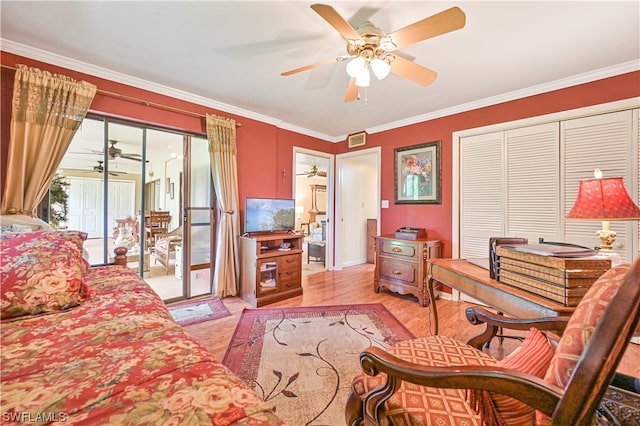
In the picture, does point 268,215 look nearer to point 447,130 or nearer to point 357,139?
point 357,139

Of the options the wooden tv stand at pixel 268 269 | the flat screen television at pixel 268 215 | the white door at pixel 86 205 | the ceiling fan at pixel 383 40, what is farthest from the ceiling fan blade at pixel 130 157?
the ceiling fan at pixel 383 40

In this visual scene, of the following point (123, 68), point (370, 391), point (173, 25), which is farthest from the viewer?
point (123, 68)

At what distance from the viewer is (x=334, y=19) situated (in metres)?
1.41

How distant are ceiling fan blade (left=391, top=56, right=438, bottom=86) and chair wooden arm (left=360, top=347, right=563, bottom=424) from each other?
185cm

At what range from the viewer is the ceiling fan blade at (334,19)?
1.30 meters

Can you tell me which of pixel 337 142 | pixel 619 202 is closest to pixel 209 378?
pixel 619 202

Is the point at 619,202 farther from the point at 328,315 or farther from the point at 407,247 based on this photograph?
the point at 328,315

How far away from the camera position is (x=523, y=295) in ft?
3.99

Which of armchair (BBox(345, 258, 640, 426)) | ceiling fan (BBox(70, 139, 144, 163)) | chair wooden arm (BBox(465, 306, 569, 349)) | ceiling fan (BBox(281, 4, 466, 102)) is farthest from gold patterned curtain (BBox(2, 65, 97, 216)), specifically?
chair wooden arm (BBox(465, 306, 569, 349))

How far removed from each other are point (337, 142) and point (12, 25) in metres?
3.91

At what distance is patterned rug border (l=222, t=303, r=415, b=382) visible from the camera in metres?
2.03

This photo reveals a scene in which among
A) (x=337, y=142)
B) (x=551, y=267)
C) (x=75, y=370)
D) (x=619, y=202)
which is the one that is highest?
(x=337, y=142)

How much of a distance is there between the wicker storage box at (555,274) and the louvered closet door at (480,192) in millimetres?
2012

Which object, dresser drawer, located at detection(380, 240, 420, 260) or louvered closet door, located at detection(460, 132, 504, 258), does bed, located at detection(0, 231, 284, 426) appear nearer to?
dresser drawer, located at detection(380, 240, 420, 260)
